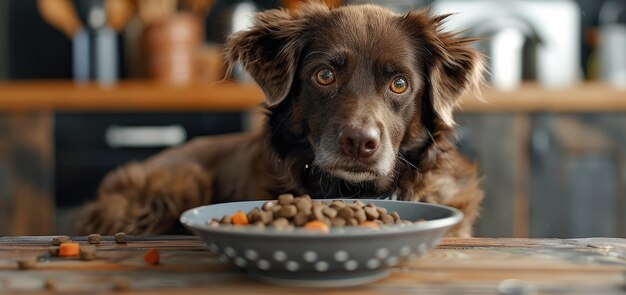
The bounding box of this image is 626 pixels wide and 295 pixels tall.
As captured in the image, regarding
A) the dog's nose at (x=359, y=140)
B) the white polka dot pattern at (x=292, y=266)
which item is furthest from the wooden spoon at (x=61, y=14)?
the white polka dot pattern at (x=292, y=266)

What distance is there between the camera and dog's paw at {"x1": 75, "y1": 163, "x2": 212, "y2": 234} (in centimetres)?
234

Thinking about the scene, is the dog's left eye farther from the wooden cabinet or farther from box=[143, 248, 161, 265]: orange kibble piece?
the wooden cabinet

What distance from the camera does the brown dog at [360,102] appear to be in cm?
163

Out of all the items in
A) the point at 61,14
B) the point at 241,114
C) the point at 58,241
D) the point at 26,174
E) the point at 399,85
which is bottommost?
the point at 26,174

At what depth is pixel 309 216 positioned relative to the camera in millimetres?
1103

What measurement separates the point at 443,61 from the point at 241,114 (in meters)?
1.80

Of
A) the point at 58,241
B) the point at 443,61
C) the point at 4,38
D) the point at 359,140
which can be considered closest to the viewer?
the point at 58,241

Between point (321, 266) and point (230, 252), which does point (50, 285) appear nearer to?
point (230, 252)

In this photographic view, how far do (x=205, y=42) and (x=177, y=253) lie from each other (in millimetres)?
3061

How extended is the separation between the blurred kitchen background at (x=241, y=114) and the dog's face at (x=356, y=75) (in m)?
1.48

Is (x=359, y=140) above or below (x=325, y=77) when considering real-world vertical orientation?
below

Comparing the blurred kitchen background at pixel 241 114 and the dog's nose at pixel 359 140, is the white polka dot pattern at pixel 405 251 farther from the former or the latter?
the blurred kitchen background at pixel 241 114

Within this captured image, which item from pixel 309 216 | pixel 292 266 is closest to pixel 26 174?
pixel 309 216

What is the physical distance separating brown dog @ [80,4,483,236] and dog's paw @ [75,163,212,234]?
31 cm
